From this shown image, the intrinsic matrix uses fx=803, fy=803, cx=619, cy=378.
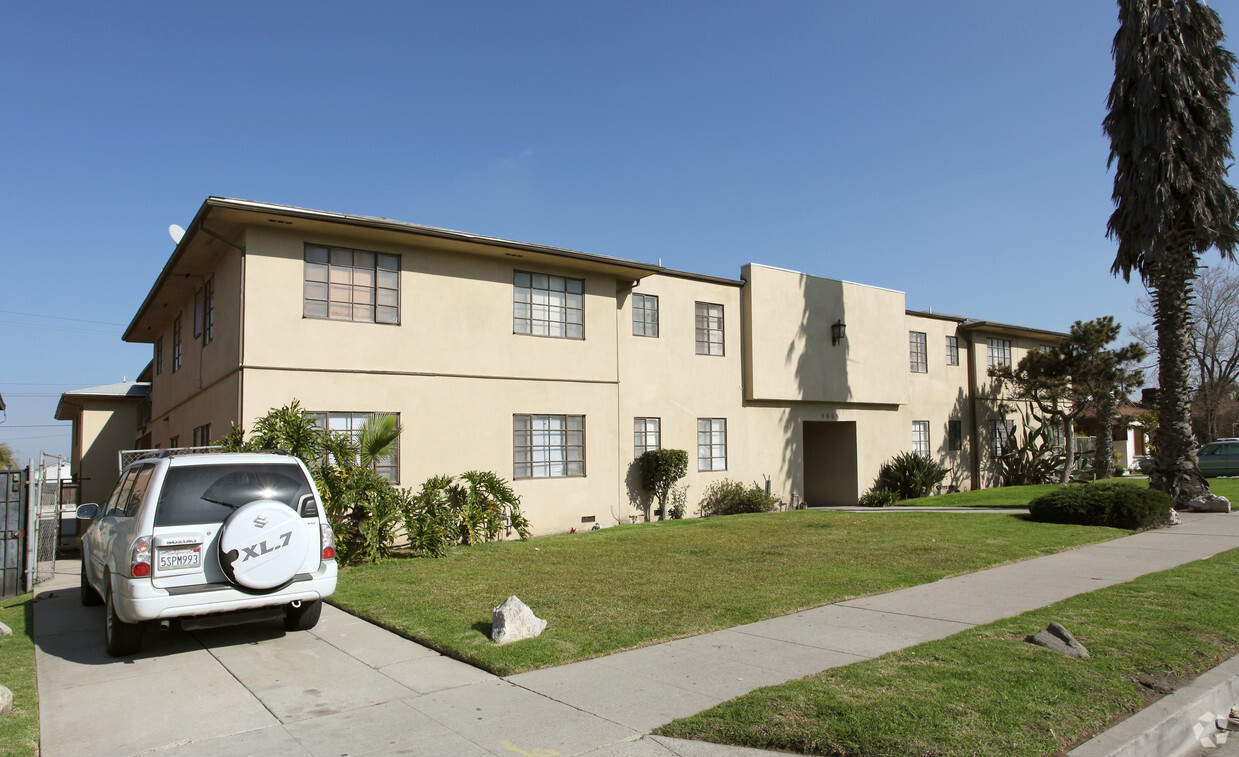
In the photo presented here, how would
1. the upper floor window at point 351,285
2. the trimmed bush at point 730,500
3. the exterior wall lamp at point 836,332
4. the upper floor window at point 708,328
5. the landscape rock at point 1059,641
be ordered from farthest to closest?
the exterior wall lamp at point 836,332 < the upper floor window at point 708,328 < the trimmed bush at point 730,500 < the upper floor window at point 351,285 < the landscape rock at point 1059,641

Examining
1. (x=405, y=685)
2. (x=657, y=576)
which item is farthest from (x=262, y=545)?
(x=657, y=576)

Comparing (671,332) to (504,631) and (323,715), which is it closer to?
(504,631)

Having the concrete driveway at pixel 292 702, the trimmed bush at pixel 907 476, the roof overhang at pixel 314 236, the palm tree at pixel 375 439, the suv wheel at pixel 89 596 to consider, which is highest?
the roof overhang at pixel 314 236

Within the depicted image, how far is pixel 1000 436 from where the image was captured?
27688mm

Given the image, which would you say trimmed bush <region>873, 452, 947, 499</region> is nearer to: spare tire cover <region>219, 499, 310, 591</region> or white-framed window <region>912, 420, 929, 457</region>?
white-framed window <region>912, 420, 929, 457</region>

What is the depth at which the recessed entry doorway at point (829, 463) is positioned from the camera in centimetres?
2309

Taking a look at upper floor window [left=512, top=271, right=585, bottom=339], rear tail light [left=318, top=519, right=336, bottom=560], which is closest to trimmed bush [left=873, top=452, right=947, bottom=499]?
upper floor window [left=512, top=271, right=585, bottom=339]

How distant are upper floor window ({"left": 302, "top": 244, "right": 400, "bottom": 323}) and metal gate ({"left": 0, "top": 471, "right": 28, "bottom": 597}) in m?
4.83

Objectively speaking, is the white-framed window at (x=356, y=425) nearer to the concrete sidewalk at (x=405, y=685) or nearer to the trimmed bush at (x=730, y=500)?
the concrete sidewalk at (x=405, y=685)

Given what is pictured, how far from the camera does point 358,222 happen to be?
13609 mm

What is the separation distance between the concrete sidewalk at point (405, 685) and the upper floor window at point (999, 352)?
2028 cm

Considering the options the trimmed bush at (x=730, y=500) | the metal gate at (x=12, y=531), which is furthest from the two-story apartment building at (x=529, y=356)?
the metal gate at (x=12, y=531)

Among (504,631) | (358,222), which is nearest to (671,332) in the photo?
(358,222)

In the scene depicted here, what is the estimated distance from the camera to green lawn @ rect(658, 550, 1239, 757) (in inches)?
181
